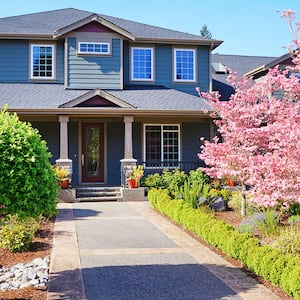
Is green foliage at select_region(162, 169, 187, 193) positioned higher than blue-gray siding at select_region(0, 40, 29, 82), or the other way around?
blue-gray siding at select_region(0, 40, 29, 82)

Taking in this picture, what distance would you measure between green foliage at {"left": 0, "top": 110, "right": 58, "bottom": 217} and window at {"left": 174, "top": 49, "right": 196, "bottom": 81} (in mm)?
12100

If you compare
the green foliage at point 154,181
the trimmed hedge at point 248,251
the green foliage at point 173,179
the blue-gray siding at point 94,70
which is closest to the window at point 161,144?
the green foliage at point 173,179

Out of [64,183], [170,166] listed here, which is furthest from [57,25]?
[170,166]

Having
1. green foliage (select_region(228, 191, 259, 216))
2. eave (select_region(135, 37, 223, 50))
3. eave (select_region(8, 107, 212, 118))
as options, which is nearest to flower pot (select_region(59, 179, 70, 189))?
eave (select_region(8, 107, 212, 118))

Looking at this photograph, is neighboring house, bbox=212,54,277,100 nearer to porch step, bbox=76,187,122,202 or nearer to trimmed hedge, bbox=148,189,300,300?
porch step, bbox=76,187,122,202

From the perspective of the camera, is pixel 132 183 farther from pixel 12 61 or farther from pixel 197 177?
pixel 12 61

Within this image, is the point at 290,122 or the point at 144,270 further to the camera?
the point at 290,122

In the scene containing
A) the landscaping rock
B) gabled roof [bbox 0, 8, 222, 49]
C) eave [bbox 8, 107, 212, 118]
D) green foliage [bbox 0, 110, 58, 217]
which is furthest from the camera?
gabled roof [bbox 0, 8, 222, 49]

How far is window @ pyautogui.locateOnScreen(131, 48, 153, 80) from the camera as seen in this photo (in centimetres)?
1617

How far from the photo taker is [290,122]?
623 cm

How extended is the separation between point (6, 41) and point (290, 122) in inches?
495

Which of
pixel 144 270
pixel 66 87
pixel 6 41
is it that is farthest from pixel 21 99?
pixel 144 270

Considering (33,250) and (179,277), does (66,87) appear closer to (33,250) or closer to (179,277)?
(33,250)

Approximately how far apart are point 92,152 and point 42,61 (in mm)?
4084
